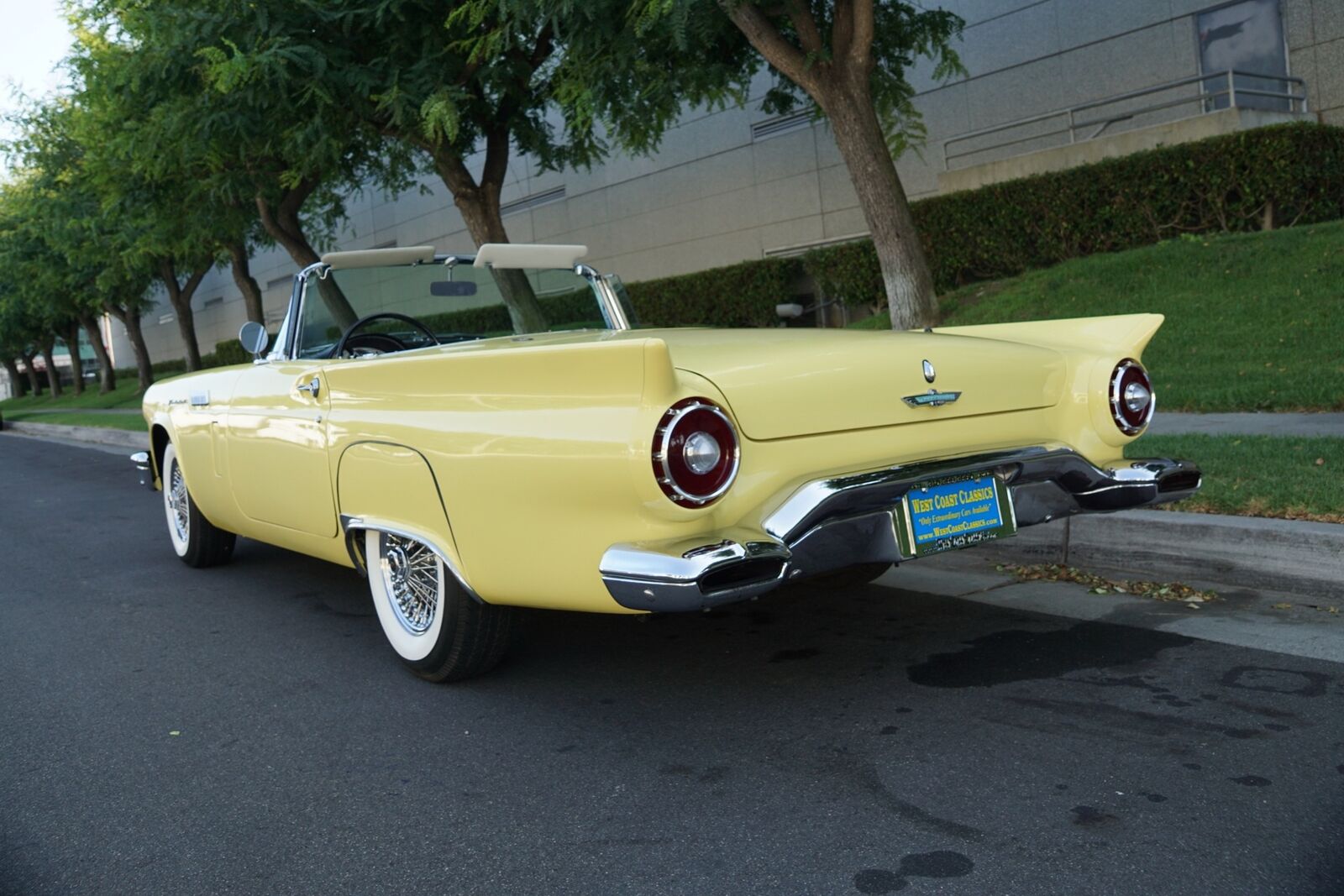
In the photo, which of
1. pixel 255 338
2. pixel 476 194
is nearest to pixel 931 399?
pixel 255 338

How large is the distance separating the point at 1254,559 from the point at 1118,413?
3.73ft

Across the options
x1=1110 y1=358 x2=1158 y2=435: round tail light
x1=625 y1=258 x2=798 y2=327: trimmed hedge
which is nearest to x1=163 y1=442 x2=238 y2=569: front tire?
x1=1110 y1=358 x2=1158 y2=435: round tail light

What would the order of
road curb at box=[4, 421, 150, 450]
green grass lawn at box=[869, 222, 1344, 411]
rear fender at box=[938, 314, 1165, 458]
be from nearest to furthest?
rear fender at box=[938, 314, 1165, 458]
green grass lawn at box=[869, 222, 1344, 411]
road curb at box=[4, 421, 150, 450]

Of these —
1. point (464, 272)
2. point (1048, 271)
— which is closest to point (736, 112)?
point (1048, 271)

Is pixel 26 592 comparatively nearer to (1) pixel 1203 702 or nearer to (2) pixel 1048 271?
(1) pixel 1203 702

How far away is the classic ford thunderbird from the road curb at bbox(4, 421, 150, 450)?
11.9 metres

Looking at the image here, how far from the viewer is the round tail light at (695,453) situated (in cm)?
304

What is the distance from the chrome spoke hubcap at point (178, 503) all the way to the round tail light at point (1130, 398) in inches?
185

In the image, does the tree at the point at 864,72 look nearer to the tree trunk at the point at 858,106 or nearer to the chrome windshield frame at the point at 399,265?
the tree trunk at the point at 858,106

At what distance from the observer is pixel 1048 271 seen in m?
13.5

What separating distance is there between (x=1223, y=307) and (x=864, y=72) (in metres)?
3.87

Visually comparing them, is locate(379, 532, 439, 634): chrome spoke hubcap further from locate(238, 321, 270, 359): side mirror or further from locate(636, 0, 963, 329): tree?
locate(636, 0, 963, 329): tree

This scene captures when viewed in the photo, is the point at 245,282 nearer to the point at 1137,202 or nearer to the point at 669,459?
the point at 1137,202

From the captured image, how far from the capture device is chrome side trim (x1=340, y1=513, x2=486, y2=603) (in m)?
3.60
